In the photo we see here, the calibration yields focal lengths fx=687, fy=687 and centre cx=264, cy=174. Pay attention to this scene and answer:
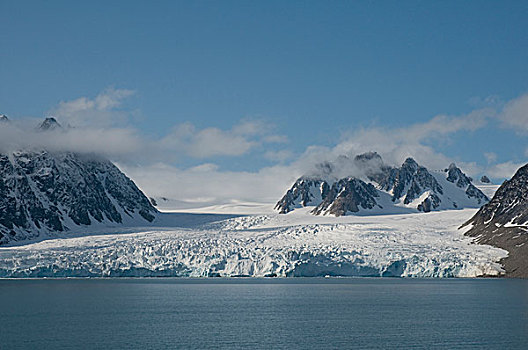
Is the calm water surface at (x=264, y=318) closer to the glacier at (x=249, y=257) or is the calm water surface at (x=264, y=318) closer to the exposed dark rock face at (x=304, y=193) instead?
the glacier at (x=249, y=257)

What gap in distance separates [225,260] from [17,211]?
43876 millimetres

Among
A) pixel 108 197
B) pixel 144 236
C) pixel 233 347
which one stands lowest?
pixel 233 347

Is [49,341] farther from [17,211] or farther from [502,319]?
[17,211]

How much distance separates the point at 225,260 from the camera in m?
81.1

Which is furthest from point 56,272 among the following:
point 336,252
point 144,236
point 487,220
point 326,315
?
point 487,220

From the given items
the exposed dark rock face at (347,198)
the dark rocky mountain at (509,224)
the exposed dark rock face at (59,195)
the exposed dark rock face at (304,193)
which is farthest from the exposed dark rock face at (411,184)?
the exposed dark rock face at (59,195)

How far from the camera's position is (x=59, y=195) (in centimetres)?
12025

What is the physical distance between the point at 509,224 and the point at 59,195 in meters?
74.2

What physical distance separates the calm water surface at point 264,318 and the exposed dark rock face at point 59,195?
1556 inches

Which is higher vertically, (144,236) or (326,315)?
(144,236)

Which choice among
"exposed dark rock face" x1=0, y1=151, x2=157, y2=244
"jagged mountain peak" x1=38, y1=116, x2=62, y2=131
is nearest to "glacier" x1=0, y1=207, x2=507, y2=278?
"exposed dark rock face" x1=0, y1=151, x2=157, y2=244

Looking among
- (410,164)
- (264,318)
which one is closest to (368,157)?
(410,164)

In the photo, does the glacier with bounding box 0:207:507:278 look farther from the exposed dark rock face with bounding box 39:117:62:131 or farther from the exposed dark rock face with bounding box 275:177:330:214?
the exposed dark rock face with bounding box 275:177:330:214

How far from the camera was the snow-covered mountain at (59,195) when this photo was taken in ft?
354
